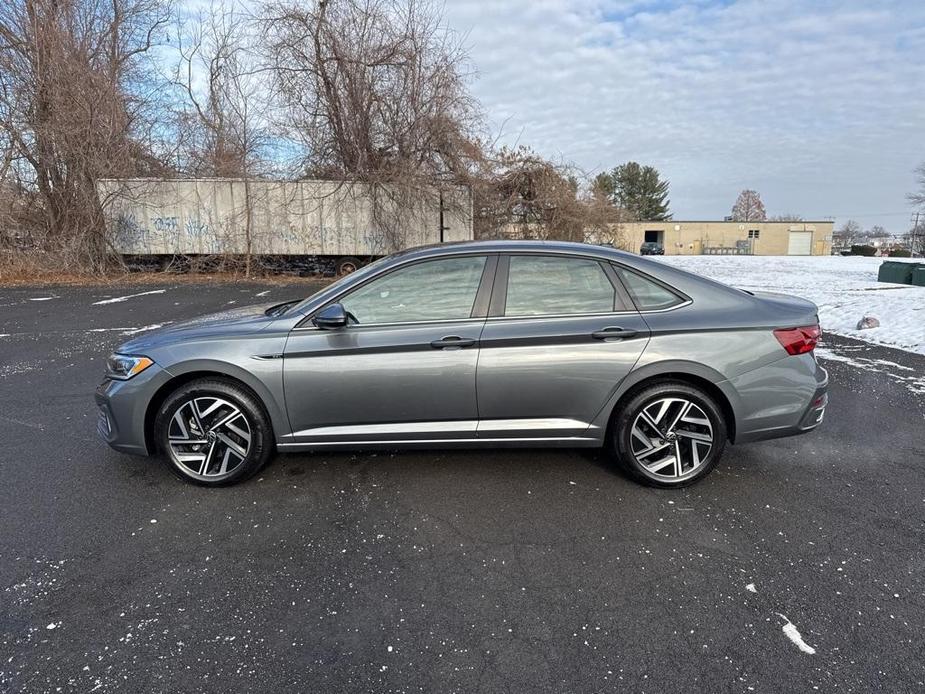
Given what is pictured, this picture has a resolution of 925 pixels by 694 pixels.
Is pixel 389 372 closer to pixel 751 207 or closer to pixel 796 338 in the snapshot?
pixel 796 338

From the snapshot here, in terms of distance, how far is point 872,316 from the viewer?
891 centimetres

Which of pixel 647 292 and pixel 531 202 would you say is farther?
pixel 531 202

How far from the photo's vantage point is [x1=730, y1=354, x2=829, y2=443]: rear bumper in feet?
10.3

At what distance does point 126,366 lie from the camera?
3.20 meters

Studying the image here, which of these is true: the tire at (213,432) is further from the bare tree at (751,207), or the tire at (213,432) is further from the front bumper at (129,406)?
the bare tree at (751,207)

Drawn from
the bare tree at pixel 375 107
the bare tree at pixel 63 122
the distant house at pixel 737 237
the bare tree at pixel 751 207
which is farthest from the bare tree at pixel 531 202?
the bare tree at pixel 751 207

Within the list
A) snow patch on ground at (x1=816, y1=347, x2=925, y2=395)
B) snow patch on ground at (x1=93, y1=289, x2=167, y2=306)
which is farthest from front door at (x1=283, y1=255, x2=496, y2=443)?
snow patch on ground at (x1=93, y1=289, x2=167, y2=306)

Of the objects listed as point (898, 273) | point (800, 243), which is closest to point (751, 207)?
point (800, 243)

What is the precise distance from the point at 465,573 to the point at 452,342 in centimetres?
133

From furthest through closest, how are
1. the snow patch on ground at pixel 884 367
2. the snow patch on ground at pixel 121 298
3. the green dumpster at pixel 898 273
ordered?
the green dumpster at pixel 898 273, the snow patch on ground at pixel 121 298, the snow patch on ground at pixel 884 367

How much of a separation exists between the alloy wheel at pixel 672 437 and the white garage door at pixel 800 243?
71270 mm

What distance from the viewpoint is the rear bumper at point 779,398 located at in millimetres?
3125

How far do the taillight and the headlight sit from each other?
13.3 feet

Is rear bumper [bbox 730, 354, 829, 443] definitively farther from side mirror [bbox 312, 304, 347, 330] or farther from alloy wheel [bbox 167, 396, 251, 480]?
alloy wheel [bbox 167, 396, 251, 480]
